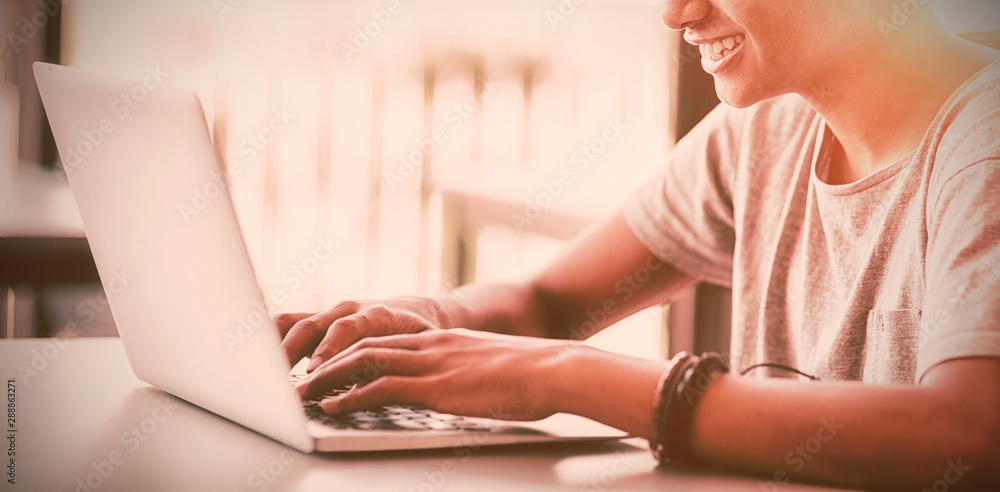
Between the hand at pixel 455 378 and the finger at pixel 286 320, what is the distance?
10 cm

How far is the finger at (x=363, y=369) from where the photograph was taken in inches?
22.7

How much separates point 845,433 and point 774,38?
0.50 metres

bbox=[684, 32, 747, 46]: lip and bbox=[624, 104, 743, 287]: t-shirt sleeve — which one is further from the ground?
bbox=[684, 32, 747, 46]: lip

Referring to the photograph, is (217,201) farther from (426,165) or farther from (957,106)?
(426,165)

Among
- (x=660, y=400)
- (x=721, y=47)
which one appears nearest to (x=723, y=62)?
(x=721, y=47)

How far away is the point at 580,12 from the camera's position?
3357 mm

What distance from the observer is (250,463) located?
478 mm

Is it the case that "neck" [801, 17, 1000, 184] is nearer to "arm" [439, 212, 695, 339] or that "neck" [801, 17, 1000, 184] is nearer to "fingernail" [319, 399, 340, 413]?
"arm" [439, 212, 695, 339]

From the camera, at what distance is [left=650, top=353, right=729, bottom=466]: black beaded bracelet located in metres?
0.49

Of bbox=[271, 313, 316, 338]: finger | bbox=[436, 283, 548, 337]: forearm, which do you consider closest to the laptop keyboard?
bbox=[271, 313, 316, 338]: finger

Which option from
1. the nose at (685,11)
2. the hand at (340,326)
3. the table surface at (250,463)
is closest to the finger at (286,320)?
the hand at (340,326)

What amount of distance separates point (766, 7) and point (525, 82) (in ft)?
9.24

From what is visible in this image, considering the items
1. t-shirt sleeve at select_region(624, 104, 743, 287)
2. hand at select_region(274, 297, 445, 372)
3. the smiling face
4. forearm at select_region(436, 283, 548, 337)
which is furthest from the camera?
t-shirt sleeve at select_region(624, 104, 743, 287)

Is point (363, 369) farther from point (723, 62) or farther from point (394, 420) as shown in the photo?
point (723, 62)
